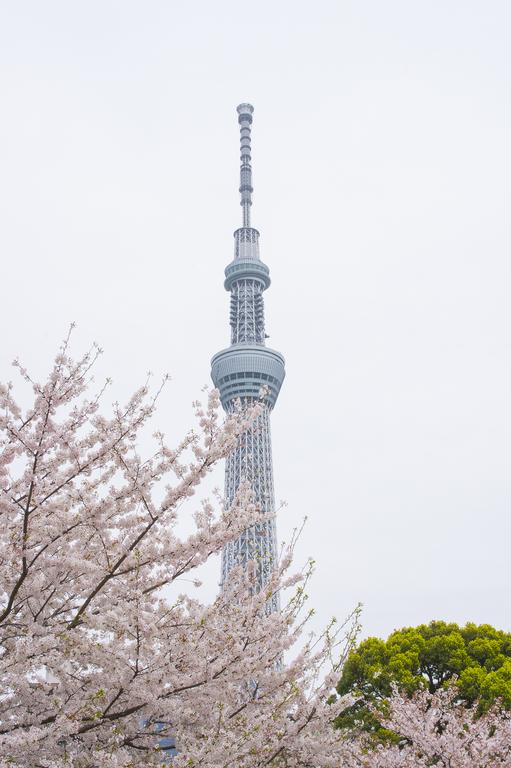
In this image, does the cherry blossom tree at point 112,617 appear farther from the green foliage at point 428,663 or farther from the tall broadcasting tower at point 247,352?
the tall broadcasting tower at point 247,352

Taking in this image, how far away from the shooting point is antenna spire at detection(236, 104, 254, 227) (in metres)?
92.9

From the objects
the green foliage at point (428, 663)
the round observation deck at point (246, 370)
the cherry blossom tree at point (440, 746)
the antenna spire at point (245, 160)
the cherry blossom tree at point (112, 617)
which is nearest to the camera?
the cherry blossom tree at point (112, 617)

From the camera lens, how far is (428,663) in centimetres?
2169

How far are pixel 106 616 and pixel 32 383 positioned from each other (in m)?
2.13

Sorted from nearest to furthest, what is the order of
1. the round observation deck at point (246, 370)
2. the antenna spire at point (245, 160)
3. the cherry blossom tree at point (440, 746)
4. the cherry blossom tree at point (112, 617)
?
the cherry blossom tree at point (112, 617) → the cherry blossom tree at point (440, 746) → the round observation deck at point (246, 370) → the antenna spire at point (245, 160)

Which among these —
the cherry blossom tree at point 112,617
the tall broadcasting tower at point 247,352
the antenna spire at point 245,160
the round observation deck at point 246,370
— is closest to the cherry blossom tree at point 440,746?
the cherry blossom tree at point 112,617

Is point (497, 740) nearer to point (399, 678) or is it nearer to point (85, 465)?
point (399, 678)

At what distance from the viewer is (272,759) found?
22.6 ft

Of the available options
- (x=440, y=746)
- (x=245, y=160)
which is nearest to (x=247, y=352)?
(x=245, y=160)

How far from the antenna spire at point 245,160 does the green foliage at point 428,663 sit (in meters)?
74.9

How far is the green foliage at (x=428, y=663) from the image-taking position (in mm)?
20031

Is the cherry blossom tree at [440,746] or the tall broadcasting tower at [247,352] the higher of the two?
the tall broadcasting tower at [247,352]

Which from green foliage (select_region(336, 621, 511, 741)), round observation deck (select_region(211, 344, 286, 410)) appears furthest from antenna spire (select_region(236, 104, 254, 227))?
green foliage (select_region(336, 621, 511, 741))

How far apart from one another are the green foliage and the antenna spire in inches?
2947
